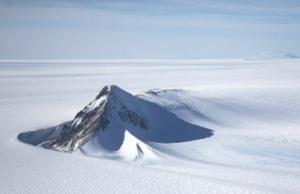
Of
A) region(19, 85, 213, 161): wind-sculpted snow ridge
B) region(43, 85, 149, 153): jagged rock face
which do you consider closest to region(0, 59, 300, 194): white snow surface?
region(19, 85, 213, 161): wind-sculpted snow ridge

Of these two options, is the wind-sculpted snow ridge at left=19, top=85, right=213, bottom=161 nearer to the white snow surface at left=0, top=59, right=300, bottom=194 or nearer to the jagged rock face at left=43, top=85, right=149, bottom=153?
the jagged rock face at left=43, top=85, right=149, bottom=153

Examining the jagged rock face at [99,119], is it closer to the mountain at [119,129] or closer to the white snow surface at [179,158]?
the mountain at [119,129]

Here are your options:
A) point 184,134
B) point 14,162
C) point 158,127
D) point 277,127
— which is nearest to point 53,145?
point 14,162

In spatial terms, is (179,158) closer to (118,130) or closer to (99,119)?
(118,130)

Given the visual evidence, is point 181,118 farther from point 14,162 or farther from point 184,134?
point 14,162

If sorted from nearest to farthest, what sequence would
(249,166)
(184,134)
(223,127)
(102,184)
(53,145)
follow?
(102,184) < (249,166) < (53,145) < (184,134) < (223,127)

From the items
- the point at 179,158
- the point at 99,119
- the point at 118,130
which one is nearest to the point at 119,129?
the point at 118,130

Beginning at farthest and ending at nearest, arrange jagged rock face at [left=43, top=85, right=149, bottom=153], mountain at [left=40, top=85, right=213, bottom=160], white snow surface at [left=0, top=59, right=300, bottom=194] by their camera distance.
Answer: jagged rock face at [left=43, top=85, right=149, bottom=153] → mountain at [left=40, top=85, right=213, bottom=160] → white snow surface at [left=0, top=59, right=300, bottom=194]
